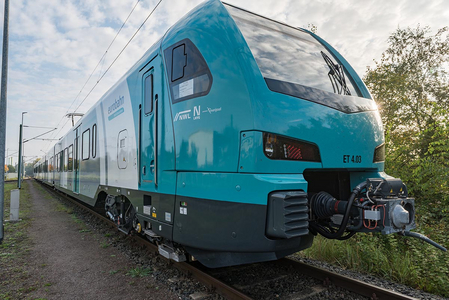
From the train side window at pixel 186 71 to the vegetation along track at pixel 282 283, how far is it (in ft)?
7.48

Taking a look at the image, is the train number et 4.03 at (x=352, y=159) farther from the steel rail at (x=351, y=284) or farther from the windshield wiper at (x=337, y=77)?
the steel rail at (x=351, y=284)

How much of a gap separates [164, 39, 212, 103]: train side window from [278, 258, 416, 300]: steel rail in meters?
2.74

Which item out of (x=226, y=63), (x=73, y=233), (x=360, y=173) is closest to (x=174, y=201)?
(x=226, y=63)

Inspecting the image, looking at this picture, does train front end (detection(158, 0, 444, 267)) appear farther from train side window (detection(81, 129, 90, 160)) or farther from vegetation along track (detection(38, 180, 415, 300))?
train side window (detection(81, 129, 90, 160))

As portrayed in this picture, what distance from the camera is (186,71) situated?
3.63 metres

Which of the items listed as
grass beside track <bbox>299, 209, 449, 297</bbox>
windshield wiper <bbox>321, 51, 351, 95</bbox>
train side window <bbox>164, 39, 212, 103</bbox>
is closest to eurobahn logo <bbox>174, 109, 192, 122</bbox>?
train side window <bbox>164, 39, 212, 103</bbox>

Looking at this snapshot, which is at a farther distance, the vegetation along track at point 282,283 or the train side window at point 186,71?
the vegetation along track at point 282,283

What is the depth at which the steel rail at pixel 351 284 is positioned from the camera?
3311mm

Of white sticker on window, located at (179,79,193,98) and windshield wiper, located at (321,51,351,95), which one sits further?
windshield wiper, located at (321,51,351,95)

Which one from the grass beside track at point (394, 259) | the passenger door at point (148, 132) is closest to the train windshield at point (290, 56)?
the passenger door at point (148, 132)

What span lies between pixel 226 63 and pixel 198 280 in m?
2.79

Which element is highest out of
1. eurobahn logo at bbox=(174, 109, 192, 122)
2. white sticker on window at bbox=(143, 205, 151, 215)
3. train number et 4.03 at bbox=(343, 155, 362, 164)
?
eurobahn logo at bbox=(174, 109, 192, 122)

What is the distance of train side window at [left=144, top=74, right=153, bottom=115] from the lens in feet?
14.4

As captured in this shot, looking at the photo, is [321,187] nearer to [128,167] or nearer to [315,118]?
[315,118]
